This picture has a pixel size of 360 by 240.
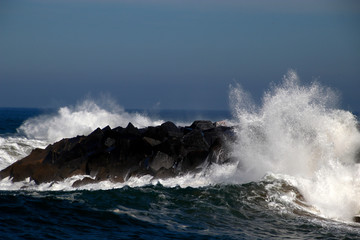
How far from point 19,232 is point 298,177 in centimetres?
625

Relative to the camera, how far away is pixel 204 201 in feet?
35.8

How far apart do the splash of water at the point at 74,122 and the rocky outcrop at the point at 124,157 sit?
10.6 m

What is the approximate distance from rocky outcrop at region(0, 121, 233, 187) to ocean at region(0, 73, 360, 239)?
1.03 ft

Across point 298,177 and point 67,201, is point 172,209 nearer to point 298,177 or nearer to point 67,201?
point 67,201

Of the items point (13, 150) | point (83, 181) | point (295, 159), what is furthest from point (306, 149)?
point (13, 150)

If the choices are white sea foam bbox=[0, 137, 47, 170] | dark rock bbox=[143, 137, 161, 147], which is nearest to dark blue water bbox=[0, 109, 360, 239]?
dark rock bbox=[143, 137, 161, 147]

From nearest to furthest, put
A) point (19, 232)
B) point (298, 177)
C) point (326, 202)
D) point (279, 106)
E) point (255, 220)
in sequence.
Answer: point (19, 232) < point (255, 220) < point (326, 202) < point (298, 177) < point (279, 106)

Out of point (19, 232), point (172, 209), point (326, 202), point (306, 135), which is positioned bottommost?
point (19, 232)

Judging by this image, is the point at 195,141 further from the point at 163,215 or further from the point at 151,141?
the point at 163,215

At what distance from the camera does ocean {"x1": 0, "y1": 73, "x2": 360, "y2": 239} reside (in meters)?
9.08

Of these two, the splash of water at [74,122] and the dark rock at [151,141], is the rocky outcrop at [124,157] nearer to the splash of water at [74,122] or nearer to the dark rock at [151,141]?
the dark rock at [151,141]

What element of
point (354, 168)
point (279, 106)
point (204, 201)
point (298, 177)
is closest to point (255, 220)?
point (204, 201)

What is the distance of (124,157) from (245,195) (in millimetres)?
3956

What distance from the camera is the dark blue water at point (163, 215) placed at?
884cm
